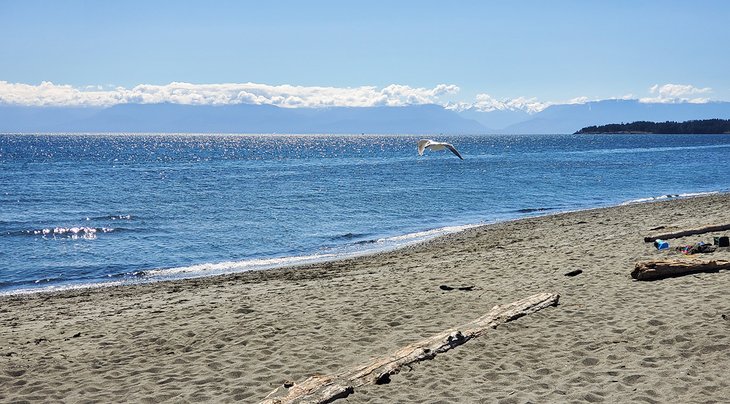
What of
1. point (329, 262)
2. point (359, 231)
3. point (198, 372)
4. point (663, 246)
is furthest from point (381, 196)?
point (198, 372)

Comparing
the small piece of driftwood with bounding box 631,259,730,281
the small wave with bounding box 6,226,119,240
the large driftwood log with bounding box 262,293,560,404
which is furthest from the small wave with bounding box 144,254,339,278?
the small piece of driftwood with bounding box 631,259,730,281

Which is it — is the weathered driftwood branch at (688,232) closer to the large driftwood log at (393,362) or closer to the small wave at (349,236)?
the large driftwood log at (393,362)

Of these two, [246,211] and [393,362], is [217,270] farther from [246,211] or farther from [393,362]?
[246,211]

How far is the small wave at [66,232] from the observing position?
25.2 metres

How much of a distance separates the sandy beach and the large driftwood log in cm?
15

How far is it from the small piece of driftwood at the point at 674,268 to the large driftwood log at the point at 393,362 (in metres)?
2.36

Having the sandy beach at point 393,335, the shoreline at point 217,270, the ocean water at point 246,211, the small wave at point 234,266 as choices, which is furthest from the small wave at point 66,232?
the sandy beach at point 393,335

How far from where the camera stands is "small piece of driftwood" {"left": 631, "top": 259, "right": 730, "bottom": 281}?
11.1m

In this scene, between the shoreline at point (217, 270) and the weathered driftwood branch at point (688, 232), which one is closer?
the weathered driftwood branch at point (688, 232)

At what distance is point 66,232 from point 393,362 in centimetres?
2216

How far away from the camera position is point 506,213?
3178 cm

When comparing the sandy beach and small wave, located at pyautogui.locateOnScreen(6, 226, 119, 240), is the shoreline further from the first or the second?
small wave, located at pyautogui.locateOnScreen(6, 226, 119, 240)

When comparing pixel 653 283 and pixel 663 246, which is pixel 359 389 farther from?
pixel 663 246

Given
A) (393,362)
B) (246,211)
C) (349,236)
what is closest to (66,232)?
(246,211)
